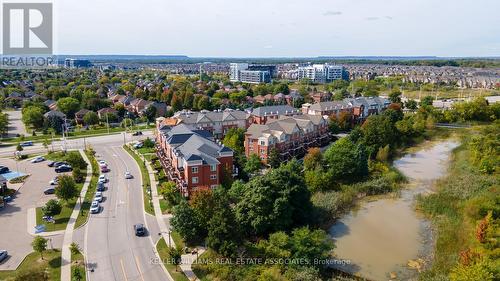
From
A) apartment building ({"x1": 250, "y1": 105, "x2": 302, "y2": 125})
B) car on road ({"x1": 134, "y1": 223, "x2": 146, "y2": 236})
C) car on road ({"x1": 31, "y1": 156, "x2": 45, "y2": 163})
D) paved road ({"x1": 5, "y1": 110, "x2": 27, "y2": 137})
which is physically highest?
apartment building ({"x1": 250, "y1": 105, "x2": 302, "y2": 125})

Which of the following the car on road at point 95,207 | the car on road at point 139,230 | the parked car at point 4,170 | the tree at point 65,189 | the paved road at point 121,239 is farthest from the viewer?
the parked car at point 4,170

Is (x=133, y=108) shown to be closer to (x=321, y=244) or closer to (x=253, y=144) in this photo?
(x=253, y=144)

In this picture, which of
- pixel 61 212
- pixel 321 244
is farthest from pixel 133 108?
pixel 321 244

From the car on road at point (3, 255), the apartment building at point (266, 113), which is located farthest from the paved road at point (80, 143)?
the car on road at point (3, 255)

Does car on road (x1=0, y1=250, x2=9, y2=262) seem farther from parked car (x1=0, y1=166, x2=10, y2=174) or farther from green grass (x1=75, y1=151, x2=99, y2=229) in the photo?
parked car (x1=0, y1=166, x2=10, y2=174)

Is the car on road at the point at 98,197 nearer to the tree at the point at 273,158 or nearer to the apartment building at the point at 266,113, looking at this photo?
the tree at the point at 273,158

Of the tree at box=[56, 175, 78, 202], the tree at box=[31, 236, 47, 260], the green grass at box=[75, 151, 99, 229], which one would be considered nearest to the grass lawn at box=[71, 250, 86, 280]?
the tree at box=[31, 236, 47, 260]
